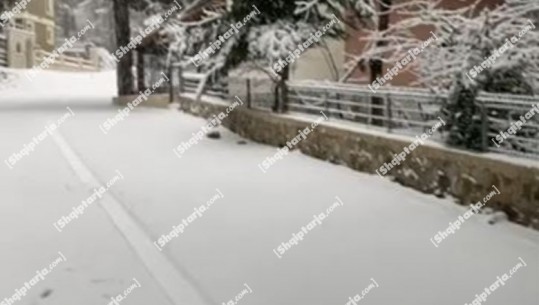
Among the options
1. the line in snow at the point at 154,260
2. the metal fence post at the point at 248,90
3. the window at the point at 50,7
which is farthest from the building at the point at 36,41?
the line in snow at the point at 154,260

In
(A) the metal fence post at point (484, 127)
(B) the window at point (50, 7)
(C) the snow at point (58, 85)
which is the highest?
(A) the metal fence post at point (484, 127)

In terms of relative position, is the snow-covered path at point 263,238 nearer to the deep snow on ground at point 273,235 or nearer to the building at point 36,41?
the deep snow on ground at point 273,235

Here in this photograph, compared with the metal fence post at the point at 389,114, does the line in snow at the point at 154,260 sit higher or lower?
lower

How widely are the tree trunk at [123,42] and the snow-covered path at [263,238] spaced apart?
13.6 meters

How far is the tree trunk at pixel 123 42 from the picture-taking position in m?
24.3

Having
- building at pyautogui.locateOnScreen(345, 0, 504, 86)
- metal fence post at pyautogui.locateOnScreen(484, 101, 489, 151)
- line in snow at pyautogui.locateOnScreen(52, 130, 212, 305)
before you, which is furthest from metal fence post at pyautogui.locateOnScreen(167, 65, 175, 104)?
metal fence post at pyautogui.locateOnScreen(484, 101, 489, 151)

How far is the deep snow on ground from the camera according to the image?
5.46 m

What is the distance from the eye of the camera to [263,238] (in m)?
6.80

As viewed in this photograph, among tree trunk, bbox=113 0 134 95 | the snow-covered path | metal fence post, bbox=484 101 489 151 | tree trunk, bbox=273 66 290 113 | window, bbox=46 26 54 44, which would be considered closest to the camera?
the snow-covered path

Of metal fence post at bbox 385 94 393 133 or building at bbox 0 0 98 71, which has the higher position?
metal fence post at bbox 385 94 393 133

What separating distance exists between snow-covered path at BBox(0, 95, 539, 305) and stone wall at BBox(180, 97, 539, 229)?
198 millimetres

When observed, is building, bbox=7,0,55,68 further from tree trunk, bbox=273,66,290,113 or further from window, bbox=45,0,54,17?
tree trunk, bbox=273,66,290,113

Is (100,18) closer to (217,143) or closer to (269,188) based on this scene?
(217,143)

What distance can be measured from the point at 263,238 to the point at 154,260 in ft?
3.98
